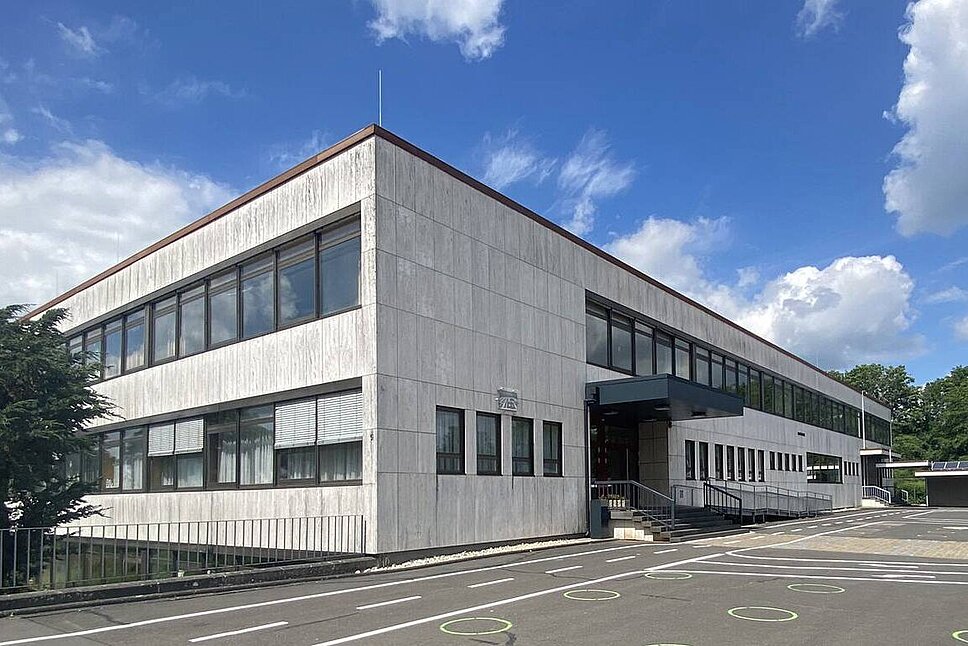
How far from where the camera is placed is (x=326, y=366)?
60.2 ft

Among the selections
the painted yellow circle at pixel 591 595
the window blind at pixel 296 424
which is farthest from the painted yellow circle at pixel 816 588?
the window blind at pixel 296 424

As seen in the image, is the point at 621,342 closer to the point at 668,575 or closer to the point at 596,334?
the point at 596,334

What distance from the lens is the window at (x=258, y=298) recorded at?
20828mm

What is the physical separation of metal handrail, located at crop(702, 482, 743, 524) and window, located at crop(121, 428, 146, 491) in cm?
1786

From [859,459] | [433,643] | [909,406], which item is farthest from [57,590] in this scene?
[909,406]

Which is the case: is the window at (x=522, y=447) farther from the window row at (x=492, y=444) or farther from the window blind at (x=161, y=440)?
the window blind at (x=161, y=440)

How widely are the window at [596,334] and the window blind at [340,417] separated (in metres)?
8.87

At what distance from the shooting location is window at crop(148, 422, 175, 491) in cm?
2422

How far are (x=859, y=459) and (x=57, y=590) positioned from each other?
190 feet

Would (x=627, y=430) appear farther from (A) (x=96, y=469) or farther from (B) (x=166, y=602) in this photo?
(B) (x=166, y=602)

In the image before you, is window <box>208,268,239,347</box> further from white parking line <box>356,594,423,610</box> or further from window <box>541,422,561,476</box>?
white parking line <box>356,594,423,610</box>

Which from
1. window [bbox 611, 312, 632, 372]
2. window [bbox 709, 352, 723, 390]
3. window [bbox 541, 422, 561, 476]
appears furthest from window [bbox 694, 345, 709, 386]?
window [bbox 541, 422, 561, 476]

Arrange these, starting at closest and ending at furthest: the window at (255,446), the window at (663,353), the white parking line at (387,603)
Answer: the white parking line at (387,603) → the window at (255,446) → the window at (663,353)

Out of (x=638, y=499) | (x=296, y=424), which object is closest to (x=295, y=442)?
(x=296, y=424)
